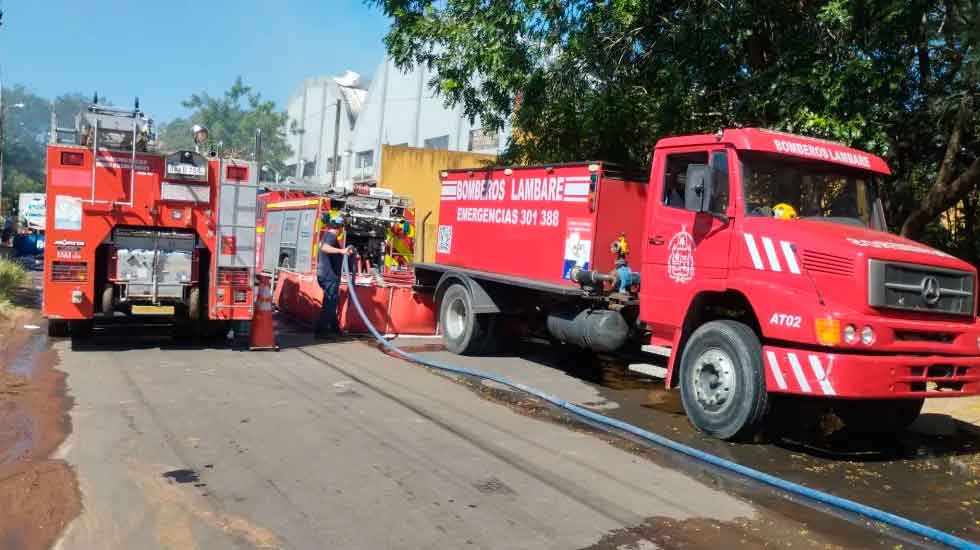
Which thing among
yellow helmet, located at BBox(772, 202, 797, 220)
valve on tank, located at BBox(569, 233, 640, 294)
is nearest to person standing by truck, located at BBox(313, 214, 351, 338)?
valve on tank, located at BBox(569, 233, 640, 294)

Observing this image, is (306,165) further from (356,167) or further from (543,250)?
(543,250)

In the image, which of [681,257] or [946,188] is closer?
[681,257]

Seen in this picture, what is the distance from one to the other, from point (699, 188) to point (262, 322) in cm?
629

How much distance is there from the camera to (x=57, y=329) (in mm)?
11250

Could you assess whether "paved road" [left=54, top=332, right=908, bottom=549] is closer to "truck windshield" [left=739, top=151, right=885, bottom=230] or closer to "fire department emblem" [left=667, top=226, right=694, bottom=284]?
"fire department emblem" [left=667, top=226, right=694, bottom=284]

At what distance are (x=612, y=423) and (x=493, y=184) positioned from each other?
5.07 m

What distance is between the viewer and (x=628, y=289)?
9250 millimetres

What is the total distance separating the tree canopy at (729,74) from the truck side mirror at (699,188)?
295 cm

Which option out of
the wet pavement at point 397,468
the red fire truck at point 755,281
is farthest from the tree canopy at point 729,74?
the wet pavement at point 397,468

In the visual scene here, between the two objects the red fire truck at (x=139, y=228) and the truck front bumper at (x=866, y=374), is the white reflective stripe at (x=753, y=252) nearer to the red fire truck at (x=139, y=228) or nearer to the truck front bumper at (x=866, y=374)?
the truck front bumper at (x=866, y=374)

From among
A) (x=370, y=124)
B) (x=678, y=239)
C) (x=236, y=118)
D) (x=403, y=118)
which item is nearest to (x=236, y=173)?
(x=678, y=239)

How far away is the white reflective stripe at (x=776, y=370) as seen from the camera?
682 centimetres

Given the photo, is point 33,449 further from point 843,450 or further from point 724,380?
point 843,450

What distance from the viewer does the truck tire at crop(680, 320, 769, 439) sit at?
7.05 metres
